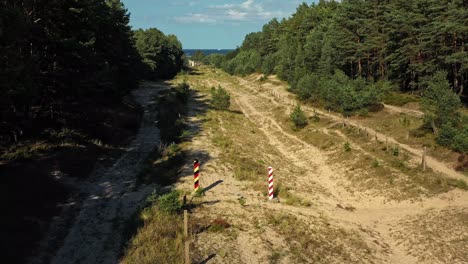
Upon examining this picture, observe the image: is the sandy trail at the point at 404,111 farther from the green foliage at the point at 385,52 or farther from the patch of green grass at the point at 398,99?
the green foliage at the point at 385,52

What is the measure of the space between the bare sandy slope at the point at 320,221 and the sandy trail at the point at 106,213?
3.32 meters

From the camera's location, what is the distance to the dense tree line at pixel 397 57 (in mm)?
31902

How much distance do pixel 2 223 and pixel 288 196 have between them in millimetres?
14493

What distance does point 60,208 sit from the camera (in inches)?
743

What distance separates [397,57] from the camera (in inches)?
2136

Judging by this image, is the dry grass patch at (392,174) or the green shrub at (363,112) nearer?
the dry grass patch at (392,174)

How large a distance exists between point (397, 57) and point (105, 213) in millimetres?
48916

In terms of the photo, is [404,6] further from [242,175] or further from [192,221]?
[192,221]

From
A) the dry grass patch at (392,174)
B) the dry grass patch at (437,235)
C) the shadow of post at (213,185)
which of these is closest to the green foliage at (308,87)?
the dry grass patch at (392,174)

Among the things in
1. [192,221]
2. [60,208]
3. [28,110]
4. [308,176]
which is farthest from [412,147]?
[28,110]

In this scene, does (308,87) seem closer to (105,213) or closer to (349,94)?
(349,94)

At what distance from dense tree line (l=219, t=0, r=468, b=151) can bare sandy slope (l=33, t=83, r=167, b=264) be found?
2293 cm

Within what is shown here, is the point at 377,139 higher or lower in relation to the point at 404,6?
lower

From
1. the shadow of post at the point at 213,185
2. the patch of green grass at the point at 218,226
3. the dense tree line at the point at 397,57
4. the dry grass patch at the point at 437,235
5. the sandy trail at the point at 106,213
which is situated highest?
the dense tree line at the point at 397,57
